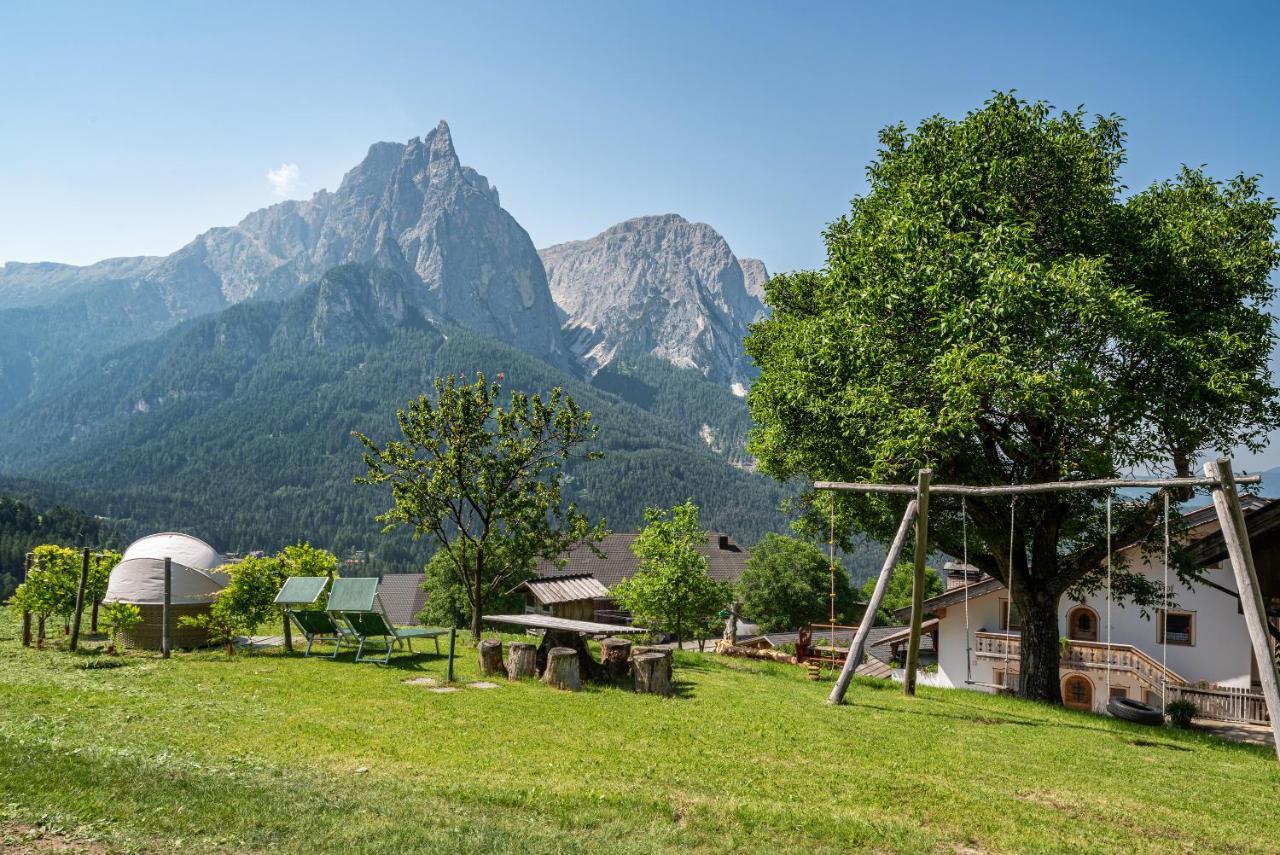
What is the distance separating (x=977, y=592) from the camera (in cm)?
2600

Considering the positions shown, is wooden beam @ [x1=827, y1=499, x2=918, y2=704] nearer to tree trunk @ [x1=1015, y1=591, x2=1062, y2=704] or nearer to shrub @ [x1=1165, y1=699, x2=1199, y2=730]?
tree trunk @ [x1=1015, y1=591, x2=1062, y2=704]

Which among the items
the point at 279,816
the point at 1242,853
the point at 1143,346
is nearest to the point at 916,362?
the point at 1143,346

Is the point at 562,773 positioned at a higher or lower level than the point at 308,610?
lower

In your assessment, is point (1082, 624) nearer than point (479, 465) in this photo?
No

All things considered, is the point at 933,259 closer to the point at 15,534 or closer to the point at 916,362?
the point at 916,362

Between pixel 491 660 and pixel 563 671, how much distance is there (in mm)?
1667

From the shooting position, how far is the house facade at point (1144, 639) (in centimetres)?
2153

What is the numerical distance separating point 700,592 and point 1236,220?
1933 centimetres

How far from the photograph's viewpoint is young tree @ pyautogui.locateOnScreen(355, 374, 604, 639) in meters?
19.8

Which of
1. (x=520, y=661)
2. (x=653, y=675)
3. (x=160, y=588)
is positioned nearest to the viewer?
(x=653, y=675)

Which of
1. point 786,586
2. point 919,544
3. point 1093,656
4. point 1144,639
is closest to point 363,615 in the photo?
point 919,544

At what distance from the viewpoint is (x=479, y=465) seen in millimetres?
19953

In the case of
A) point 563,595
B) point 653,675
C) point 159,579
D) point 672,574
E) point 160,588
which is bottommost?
point 563,595

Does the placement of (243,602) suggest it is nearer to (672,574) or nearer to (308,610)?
(308,610)
